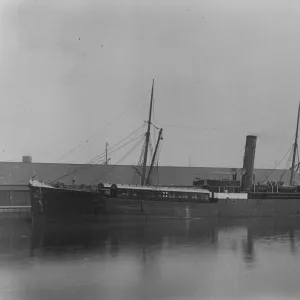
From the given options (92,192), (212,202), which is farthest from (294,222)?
(92,192)

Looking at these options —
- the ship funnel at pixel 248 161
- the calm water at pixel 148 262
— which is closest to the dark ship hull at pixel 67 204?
the calm water at pixel 148 262

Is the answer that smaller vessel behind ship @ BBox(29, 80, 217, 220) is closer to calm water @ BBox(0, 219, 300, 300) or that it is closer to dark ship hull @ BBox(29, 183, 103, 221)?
dark ship hull @ BBox(29, 183, 103, 221)

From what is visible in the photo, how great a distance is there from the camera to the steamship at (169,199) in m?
33.8

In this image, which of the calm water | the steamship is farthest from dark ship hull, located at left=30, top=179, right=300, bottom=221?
the calm water

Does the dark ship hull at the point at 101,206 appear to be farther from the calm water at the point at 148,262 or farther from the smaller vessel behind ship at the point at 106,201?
the calm water at the point at 148,262

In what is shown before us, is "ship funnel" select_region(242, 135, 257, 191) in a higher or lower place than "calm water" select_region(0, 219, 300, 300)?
higher

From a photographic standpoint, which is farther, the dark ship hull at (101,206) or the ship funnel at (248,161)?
the ship funnel at (248,161)

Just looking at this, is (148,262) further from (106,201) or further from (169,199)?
(169,199)

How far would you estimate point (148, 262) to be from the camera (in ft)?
59.9

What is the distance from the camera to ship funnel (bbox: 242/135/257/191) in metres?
40.2

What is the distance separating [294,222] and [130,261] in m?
22.6

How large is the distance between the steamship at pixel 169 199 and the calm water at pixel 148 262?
11.0 feet

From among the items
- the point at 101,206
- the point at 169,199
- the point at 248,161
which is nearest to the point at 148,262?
the point at 101,206

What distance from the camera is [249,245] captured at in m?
23.1
